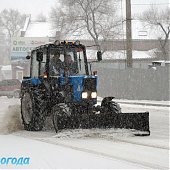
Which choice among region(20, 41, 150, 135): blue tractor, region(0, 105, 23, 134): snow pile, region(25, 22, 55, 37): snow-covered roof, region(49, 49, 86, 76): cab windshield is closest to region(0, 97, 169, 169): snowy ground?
region(0, 105, 23, 134): snow pile

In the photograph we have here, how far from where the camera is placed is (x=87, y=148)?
9586 millimetres

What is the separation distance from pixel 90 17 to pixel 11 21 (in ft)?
193

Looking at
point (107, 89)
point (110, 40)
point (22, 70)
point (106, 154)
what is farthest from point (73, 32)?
point (106, 154)

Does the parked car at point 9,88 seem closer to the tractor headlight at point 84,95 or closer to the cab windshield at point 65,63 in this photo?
the cab windshield at point 65,63

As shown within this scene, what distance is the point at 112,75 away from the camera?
105 ft

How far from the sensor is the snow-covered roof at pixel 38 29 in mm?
69438

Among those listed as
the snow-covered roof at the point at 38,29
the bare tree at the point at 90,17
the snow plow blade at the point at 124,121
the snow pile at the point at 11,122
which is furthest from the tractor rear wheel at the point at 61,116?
the snow-covered roof at the point at 38,29

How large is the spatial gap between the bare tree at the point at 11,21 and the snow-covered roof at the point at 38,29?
28654 millimetres

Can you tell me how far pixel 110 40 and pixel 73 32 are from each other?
3968mm

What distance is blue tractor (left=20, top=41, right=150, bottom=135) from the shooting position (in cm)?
1127

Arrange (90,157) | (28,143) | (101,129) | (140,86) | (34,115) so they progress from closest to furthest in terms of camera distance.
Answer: (90,157) < (28,143) < (101,129) < (34,115) < (140,86)

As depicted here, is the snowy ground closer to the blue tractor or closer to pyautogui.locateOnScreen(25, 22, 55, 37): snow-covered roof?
the blue tractor

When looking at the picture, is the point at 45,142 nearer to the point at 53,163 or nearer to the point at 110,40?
the point at 53,163

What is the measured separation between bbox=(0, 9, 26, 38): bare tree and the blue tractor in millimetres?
89651
